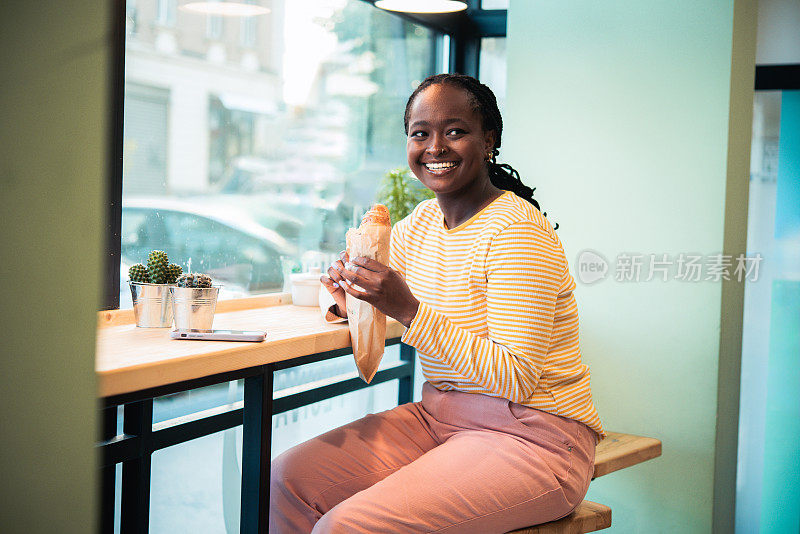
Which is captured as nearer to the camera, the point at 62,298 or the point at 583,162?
the point at 62,298

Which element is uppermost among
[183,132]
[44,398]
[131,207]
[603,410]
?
[183,132]

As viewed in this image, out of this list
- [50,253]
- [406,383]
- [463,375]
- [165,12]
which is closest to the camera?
[50,253]

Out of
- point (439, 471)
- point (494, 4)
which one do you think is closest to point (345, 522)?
point (439, 471)

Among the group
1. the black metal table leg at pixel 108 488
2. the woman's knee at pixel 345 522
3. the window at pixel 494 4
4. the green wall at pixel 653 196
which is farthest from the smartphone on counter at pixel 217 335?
the window at pixel 494 4

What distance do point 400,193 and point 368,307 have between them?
1.43m

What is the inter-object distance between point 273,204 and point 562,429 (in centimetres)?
133

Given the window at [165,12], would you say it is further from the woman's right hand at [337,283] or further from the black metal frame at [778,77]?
the black metal frame at [778,77]

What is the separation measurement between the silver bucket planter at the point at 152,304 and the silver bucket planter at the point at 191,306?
0.35 ft

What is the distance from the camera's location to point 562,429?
5.67ft

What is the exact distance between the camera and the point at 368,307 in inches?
67.0

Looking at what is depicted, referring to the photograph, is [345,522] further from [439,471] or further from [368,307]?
[368,307]

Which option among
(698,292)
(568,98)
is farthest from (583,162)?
(698,292)

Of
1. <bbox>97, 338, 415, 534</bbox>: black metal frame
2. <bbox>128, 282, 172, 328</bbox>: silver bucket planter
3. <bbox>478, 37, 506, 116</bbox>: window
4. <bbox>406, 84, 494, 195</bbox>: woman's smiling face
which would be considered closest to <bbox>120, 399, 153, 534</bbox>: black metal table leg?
<bbox>97, 338, 415, 534</bbox>: black metal frame

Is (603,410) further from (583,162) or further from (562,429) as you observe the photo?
(562,429)
